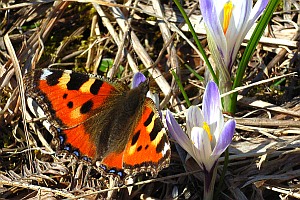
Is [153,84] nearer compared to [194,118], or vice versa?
[194,118]

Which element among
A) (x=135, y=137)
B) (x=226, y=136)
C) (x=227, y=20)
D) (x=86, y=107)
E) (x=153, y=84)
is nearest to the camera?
(x=226, y=136)

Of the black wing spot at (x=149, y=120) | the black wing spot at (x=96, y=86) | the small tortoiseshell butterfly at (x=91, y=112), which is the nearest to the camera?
the black wing spot at (x=149, y=120)

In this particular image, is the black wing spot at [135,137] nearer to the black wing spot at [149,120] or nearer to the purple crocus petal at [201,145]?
the black wing spot at [149,120]

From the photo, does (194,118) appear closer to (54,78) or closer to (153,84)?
(54,78)

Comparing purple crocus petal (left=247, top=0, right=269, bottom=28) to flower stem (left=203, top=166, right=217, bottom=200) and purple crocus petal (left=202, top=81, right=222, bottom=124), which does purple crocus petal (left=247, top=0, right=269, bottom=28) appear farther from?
flower stem (left=203, top=166, right=217, bottom=200)

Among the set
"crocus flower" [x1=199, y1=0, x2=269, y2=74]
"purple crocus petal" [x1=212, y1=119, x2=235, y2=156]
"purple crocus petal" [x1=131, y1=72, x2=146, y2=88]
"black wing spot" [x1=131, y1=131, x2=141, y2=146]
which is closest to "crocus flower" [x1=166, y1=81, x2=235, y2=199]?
"purple crocus petal" [x1=212, y1=119, x2=235, y2=156]

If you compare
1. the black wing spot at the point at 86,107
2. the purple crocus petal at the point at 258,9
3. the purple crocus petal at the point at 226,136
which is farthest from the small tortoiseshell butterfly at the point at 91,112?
the purple crocus petal at the point at 258,9

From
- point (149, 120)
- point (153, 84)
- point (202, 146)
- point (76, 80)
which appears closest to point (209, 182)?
point (202, 146)

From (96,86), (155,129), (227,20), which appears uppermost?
(227,20)
